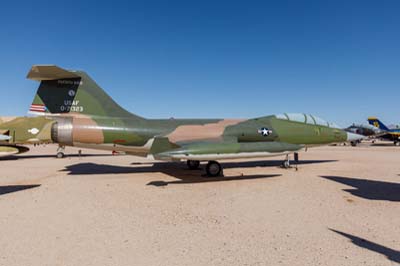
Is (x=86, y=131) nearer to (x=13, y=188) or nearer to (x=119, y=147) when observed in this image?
(x=119, y=147)

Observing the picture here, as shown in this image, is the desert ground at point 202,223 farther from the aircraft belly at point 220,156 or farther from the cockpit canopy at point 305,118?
the cockpit canopy at point 305,118

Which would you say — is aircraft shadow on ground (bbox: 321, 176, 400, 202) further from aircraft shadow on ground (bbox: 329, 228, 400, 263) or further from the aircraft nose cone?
the aircraft nose cone

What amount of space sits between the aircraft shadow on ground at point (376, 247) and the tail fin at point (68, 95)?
9.88 meters

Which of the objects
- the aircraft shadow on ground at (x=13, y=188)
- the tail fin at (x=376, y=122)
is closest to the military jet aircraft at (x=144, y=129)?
the aircraft shadow on ground at (x=13, y=188)

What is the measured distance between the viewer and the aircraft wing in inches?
360

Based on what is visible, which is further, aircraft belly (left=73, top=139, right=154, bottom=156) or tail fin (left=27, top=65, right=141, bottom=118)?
aircraft belly (left=73, top=139, right=154, bottom=156)

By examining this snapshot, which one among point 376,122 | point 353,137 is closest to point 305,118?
point 353,137

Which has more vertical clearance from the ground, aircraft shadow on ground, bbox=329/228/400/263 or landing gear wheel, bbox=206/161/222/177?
landing gear wheel, bbox=206/161/222/177

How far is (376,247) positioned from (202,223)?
9.75ft

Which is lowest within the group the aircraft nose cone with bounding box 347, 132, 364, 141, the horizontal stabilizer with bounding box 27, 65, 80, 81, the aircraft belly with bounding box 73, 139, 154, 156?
the aircraft belly with bounding box 73, 139, 154, 156

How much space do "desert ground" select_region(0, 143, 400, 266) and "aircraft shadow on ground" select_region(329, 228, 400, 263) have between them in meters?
0.01

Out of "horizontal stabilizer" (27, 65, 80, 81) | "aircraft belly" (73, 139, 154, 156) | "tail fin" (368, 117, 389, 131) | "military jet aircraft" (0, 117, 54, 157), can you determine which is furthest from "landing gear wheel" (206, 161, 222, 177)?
"tail fin" (368, 117, 389, 131)

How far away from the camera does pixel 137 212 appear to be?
607 centimetres

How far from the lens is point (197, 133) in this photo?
11.5 m
